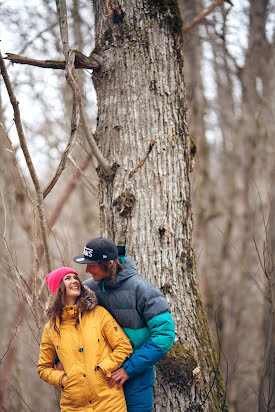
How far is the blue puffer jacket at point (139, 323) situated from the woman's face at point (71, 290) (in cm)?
18

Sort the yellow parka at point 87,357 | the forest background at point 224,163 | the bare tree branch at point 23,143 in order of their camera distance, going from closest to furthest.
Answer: the yellow parka at point 87,357 → the bare tree branch at point 23,143 → the forest background at point 224,163

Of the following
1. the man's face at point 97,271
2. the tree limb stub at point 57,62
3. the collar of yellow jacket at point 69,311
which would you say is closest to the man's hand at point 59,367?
the collar of yellow jacket at point 69,311

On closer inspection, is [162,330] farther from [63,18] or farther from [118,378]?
[63,18]

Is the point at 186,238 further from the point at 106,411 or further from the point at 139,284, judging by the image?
the point at 106,411

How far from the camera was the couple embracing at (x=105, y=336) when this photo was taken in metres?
2.21

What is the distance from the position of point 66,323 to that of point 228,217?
6.99m

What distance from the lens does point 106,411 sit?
2.17 meters

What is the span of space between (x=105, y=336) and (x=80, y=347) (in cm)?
17

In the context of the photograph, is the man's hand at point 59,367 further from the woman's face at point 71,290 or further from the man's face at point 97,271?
the man's face at point 97,271

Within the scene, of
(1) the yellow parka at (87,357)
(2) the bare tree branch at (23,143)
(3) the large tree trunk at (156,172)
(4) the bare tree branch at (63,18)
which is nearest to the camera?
(1) the yellow parka at (87,357)

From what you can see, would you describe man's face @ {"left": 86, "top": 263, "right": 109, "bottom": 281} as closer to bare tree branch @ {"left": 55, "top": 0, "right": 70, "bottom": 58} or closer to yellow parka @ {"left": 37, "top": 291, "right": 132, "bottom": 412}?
yellow parka @ {"left": 37, "top": 291, "right": 132, "bottom": 412}

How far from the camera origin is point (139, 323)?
2.37 metres

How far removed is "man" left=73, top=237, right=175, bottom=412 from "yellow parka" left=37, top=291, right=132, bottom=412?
0.23ft

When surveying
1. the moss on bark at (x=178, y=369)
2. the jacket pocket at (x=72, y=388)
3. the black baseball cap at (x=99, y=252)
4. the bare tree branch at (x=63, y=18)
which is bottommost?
the moss on bark at (x=178, y=369)
